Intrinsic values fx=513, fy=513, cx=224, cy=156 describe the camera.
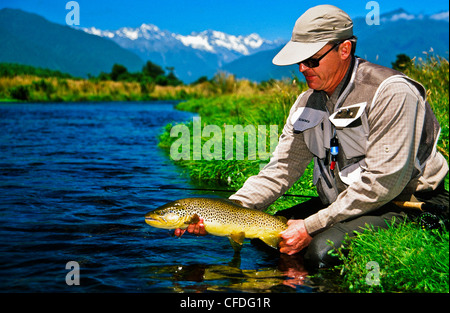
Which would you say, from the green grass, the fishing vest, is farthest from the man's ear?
the green grass

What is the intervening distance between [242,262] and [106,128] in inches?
582

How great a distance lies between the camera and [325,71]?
3.72 m

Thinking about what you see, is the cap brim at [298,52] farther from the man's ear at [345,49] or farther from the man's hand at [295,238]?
the man's hand at [295,238]

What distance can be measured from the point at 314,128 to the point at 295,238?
0.86 metres

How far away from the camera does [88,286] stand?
366 cm

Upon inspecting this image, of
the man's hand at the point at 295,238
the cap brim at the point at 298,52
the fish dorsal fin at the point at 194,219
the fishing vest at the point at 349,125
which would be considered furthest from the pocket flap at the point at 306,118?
the fish dorsal fin at the point at 194,219

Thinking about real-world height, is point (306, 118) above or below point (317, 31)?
below

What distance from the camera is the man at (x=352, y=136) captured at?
11.3 feet

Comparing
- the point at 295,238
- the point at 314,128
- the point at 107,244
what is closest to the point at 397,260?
the point at 295,238

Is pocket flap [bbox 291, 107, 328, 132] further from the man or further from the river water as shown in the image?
the river water

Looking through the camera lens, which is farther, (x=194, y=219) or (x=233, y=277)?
(x=233, y=277)

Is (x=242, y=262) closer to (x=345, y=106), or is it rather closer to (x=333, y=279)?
(x=333, y=279)

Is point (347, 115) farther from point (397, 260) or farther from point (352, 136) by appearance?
point (397, 260)

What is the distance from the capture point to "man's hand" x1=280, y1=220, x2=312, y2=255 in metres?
3.83
